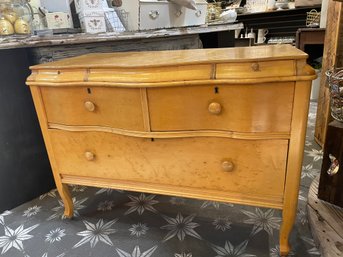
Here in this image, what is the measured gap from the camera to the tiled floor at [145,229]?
3.45 feet

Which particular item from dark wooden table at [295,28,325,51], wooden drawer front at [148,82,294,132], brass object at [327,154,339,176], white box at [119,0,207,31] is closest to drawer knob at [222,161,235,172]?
wooden drawer front at [148,82,294,132]

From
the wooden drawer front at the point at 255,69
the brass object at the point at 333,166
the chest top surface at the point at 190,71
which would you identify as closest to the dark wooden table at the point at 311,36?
the brass object at the point at 333,166

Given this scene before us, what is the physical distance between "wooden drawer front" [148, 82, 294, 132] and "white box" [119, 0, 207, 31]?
0.73m

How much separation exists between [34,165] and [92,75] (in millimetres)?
780

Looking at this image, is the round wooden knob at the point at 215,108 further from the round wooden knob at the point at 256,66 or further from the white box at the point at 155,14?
the white box at the point at 155,14

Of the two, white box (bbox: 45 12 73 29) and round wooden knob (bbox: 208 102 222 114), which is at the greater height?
white box (bbox: 45 12 73 29)

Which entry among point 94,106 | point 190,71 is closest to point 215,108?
point 190,71

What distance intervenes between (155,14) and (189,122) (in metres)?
0.86

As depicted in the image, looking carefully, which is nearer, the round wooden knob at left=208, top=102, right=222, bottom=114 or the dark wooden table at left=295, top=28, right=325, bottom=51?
the round wooden knob at left=208, top=102, right=222, bottom=114

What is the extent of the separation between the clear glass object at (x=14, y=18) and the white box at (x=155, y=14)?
449 millimetres

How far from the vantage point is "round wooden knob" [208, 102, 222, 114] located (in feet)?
2.64

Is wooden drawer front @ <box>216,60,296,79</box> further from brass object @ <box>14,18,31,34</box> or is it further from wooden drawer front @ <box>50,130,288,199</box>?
brass object @ <box>14,18,31,34</box>

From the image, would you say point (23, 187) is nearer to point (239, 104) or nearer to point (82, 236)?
point (82, 236)

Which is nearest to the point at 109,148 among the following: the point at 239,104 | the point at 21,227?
the point at 239,104
